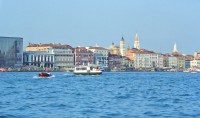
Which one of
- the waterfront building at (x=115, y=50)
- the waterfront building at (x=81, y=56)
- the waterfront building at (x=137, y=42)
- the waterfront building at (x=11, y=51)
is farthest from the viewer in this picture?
the waterfront building at (x=137, y=42)

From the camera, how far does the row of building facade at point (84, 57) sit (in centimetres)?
9962

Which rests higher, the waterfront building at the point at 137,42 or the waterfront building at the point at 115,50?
the waterfront building at the point at 137,42

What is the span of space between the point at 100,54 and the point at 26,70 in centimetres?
2514

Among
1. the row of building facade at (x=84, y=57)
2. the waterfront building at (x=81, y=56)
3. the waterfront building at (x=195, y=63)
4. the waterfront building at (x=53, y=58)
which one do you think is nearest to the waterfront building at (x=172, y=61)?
the row of building facade at (x=84, y=57)

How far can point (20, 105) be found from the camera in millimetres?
16703

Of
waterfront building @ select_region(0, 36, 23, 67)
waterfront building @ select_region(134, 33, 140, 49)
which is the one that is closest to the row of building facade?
waterfront building @ select_region(0, 36, 23, 67)

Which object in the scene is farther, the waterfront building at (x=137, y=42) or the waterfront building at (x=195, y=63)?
the waterfront building at (x=137, y=42)

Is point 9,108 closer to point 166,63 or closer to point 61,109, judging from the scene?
point 61,109

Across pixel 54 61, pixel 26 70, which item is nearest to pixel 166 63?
pixel 54 61

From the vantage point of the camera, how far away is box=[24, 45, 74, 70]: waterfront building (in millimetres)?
105250

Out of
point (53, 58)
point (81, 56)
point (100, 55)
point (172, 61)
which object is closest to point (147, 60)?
point (172, 61)

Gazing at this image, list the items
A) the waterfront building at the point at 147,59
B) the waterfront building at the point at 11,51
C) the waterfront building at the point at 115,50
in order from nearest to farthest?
1. the waterfront building at the point at 11,51
2. the waterfront building at the point at 147,59
3. the waterfront building at the point at 115,50

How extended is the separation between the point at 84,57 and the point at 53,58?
871cm

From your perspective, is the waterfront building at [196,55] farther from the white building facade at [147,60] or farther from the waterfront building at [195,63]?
the white building facade at [147,60]
